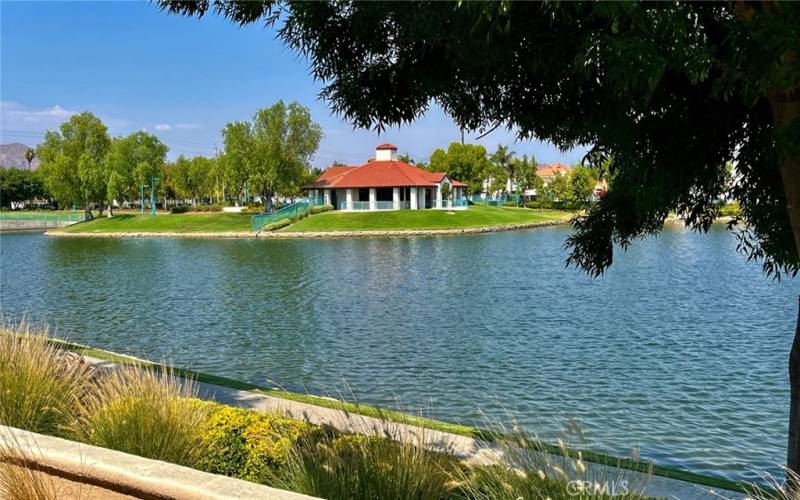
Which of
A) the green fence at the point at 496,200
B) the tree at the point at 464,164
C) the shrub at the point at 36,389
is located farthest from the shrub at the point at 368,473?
the tree at the point at 464,164

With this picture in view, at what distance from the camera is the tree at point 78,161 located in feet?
262

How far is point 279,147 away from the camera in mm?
73250

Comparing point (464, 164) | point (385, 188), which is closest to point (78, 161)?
point (385, 188)

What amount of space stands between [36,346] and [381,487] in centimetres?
435

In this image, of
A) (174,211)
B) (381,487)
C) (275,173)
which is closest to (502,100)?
(381,487)

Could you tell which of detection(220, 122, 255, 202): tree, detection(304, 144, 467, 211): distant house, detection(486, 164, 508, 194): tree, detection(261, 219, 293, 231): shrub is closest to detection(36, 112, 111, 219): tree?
detection(220, 122, 255, 202): tree

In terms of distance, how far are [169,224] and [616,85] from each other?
72518 millimetres

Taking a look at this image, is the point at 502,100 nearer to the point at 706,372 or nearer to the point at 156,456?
the point at 156,456

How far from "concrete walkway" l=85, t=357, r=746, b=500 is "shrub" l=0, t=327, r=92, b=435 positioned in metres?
1.81

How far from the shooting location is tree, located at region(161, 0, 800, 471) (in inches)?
109

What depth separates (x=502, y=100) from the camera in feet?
14.8

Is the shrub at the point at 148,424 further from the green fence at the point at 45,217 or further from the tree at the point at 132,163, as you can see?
the green fence at the point at 45,217

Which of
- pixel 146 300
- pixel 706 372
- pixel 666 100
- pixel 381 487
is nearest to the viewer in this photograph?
pixel 666 100

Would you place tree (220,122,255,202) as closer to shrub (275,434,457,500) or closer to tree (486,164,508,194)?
tree (486,164,508,194)
